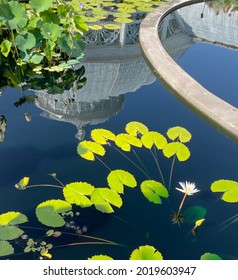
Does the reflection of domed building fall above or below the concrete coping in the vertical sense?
below

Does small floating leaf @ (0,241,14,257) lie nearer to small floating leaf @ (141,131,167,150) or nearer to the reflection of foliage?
the reflection of foliage

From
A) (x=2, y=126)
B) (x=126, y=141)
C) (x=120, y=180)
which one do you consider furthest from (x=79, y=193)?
(x=2, y=126)

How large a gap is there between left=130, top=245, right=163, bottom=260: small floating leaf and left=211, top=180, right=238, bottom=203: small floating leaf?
0.91 metres

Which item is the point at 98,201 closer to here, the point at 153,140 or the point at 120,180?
the point at 120,180

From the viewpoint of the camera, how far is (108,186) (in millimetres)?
3359

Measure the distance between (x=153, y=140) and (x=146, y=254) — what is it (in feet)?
5.08

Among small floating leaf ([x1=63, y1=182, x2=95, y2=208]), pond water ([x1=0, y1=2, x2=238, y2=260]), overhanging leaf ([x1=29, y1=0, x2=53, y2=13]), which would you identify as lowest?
pond water ([x1=0, y1=2, x2=238, y2=260])

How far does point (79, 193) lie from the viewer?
10.5 feet

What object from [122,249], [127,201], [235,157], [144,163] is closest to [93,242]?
[122,249]

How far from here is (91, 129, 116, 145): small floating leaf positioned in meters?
3.99

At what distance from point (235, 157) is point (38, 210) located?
217 cm

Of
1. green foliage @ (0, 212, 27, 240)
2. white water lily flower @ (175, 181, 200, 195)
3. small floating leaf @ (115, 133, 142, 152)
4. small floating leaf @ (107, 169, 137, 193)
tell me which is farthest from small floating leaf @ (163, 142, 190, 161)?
green foliage @ (0, 212, 27, 240)

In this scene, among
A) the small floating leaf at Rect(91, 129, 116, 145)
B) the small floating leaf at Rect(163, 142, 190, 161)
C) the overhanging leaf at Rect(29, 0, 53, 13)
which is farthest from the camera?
the overhanging leaf at Rect(29, 0, 53, 13)
